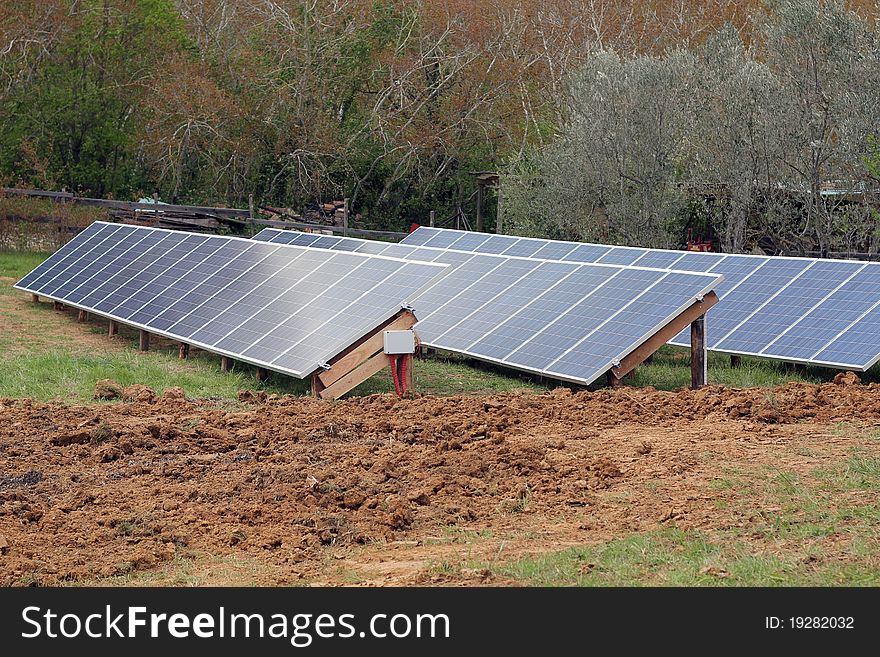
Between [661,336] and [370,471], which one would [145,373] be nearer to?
[370,471]

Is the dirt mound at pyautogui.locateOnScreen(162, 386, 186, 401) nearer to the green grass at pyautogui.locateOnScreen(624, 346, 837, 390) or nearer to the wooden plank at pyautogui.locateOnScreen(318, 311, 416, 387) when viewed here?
the wooden plank at pyautogui.locateOnScreen(318, 311, 416, 387)

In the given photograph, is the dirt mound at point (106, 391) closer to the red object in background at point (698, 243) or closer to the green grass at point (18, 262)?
the green grass at point (18, 262)

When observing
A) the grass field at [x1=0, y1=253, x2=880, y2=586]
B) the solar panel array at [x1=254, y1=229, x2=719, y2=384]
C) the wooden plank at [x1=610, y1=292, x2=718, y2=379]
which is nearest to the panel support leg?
the grass field at [x1=0, y1=253, x2=880, y2=586]

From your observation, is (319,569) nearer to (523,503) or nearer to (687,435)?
(523,503)

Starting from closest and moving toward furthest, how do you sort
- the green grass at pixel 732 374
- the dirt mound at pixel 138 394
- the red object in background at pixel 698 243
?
the dirt mound at pixel 138 394, the green grass at pixel 732 374, the red object in background at pixel 698 243

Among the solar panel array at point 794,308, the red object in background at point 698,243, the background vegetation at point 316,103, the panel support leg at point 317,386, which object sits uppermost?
the background vegetation at point 316,103

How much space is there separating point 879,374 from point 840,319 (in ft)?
2.87

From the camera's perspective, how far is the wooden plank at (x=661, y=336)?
1323 centimetres

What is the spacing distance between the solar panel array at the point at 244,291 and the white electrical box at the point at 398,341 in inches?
10.0

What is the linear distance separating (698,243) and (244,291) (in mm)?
16387

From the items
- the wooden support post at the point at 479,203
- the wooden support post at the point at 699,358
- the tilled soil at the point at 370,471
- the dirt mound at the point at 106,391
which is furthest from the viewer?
the wooden support post at the point at 479,203

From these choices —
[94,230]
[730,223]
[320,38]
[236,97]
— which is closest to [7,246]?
[94,230]

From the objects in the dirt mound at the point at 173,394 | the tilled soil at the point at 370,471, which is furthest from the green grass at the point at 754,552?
the dirt mound at the point at 173,394

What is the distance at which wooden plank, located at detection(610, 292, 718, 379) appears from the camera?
1323 centimetres
